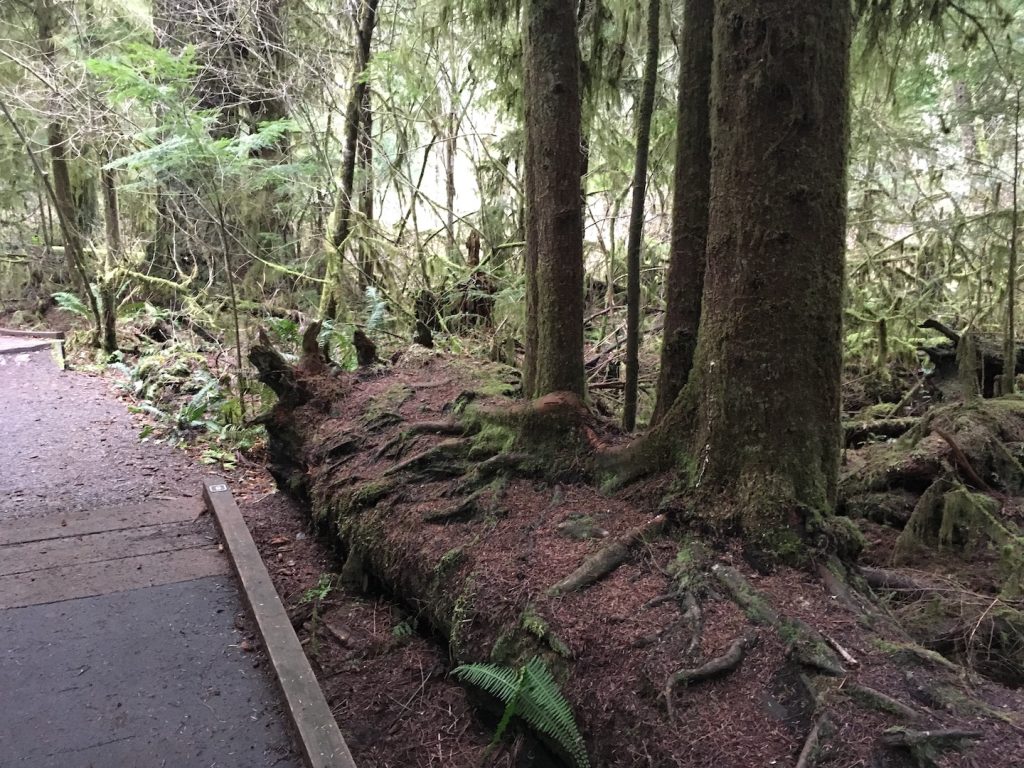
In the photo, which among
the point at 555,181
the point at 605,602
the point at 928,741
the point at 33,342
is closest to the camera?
the point at 928,741

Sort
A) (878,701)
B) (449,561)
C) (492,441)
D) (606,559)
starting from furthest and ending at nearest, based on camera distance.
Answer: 1. (492,441)
2. (449,561)
3. (606,559)
4. (878,701)

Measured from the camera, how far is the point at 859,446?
718 centimetres

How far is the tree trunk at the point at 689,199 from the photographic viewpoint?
420cm

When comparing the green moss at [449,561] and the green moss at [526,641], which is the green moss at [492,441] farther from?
the green moss at [526,641]

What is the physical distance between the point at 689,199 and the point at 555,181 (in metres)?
1.02

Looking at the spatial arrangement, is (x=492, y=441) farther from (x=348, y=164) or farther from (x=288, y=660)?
(x=348, y=164)

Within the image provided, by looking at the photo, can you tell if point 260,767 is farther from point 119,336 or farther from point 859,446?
point 119,336

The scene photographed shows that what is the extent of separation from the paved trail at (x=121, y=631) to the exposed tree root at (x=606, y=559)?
5.12 ft

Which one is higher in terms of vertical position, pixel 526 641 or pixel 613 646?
pixel 613 646

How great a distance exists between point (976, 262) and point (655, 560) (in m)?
8.47

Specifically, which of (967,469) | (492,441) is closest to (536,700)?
(492,441)

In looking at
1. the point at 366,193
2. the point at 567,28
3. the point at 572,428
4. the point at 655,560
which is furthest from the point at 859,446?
the point at 366,193

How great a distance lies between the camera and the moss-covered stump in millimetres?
2574

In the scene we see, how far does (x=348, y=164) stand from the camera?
36.8 ft
